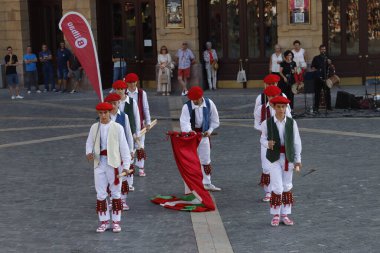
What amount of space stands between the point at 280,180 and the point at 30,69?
21413 mm

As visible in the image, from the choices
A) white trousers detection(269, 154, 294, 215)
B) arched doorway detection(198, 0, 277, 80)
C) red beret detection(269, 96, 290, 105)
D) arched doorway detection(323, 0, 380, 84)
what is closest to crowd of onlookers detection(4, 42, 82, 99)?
arched doorway detection(198, 0, 277, 80)

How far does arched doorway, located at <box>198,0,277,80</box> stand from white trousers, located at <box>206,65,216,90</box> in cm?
55

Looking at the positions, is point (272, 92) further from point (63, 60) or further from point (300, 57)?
point (63, 60)

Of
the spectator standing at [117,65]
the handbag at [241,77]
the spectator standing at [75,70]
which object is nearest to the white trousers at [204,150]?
the handbag at [241,77]

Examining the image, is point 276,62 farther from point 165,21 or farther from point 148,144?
point 148,144

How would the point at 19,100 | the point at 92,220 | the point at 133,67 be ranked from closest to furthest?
1. the point at 92,220
2. the point at 19,100
3. the point at 133,67

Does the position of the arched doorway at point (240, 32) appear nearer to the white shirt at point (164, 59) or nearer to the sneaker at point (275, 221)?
the white shirt at point (164, 59)

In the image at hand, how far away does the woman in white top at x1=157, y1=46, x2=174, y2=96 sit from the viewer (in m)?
29.3

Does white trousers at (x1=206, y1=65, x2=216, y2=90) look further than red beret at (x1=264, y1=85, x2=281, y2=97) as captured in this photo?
Yes

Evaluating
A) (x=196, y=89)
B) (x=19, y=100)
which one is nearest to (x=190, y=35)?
(x=19, y=100)

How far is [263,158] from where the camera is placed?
13539 millimetres

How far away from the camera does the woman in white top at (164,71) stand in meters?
29.3

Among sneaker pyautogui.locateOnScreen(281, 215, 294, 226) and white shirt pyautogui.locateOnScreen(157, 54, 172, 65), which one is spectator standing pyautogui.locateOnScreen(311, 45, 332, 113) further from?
sneaker pyautogui.locateOnScreen(281, 215, 294, 226)

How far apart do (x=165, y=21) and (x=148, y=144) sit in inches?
453
